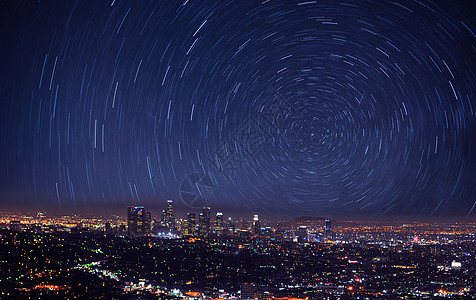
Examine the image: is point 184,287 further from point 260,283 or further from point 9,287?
point 9,287

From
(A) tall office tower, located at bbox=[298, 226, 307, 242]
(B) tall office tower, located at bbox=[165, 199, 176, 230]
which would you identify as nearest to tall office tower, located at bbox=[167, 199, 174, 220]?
(B) tall office tower, located at bbox=[165, 199, 176, 230]

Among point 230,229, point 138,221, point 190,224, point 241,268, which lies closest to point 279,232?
point 230,229

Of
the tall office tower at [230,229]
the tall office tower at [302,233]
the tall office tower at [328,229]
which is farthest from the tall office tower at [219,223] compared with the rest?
the tall office tower at [328,229]

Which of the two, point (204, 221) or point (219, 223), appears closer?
point (204, 221)

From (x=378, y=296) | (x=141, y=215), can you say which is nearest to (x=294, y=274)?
(x=378, y=296)

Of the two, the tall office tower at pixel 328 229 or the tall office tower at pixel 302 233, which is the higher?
the tall office tower at pixel 328 229

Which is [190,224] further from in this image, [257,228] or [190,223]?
[257,228]

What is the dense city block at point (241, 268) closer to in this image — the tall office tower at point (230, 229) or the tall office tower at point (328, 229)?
the tall office tower at point (328, 229)

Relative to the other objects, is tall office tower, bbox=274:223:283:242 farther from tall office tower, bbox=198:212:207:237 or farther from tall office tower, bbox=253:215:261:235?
tall office tower, bbox=198:212:207:237

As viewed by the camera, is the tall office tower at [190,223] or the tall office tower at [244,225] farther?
the tall office tower at [244,225]
